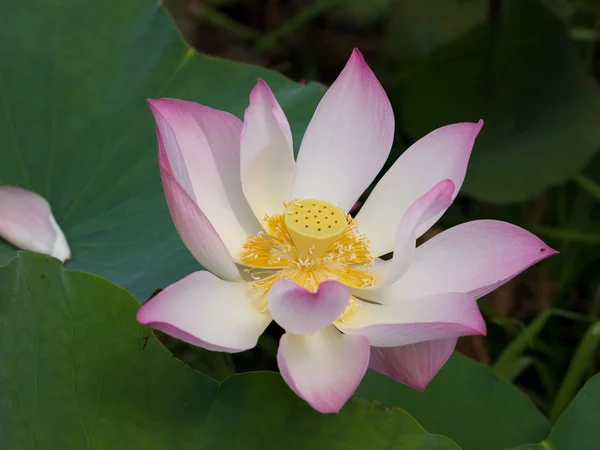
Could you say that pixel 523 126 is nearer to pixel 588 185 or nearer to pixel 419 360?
pixel 588 185

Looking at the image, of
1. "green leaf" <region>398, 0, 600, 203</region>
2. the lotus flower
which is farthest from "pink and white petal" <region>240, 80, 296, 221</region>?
"green leaf" <region>398, 0, 600, 203</region>

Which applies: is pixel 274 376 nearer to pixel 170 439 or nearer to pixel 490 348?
pixel 170 439

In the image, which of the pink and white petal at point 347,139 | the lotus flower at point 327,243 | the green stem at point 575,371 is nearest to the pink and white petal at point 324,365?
A: the lotus flower at point 327,243

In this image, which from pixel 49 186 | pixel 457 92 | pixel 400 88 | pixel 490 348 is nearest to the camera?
pixel 49 186

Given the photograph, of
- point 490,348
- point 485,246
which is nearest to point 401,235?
point 485,246

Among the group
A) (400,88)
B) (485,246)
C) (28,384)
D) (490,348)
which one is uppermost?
(485,246)

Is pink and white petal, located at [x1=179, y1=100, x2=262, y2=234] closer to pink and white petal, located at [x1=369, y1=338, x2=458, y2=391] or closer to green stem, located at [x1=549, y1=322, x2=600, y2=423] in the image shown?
pink and white petal, located at [x1=369, y1=338, x2=458, y2=391]

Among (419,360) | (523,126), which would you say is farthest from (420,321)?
(523,126)
